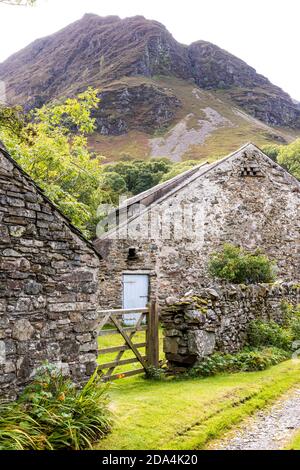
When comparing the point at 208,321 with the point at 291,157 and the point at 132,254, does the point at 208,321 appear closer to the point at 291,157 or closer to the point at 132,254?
the point at 132,254

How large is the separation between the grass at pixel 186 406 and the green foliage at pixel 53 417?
307 mm

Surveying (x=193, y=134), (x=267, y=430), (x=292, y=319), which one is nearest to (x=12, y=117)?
(x=267, y=430)

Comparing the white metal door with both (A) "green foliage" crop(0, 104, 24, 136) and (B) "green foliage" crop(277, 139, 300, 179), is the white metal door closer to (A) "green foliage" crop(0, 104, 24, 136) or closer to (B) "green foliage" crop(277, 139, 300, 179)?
(A) "green foliage" crop(0, 104, 24, 136)

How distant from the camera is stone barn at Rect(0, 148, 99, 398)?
6152 millimetres

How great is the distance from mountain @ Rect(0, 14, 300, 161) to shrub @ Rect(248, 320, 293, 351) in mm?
77484

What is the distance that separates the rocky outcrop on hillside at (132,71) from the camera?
118938mm

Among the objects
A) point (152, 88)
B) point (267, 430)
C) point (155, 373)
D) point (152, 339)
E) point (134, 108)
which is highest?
point (152, 88)

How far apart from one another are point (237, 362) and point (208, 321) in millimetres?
Answer: 1205

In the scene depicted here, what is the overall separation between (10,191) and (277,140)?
106807mm

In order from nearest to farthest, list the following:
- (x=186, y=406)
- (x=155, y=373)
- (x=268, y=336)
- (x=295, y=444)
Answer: (x=295, y=444), (x=186, y=406), (x=155, y=373), (x=268, y=336)

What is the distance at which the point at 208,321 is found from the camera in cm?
997

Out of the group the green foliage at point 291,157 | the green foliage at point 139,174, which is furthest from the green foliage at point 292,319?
the green foliage at point 139,174

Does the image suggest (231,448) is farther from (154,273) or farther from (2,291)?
(154,273)
